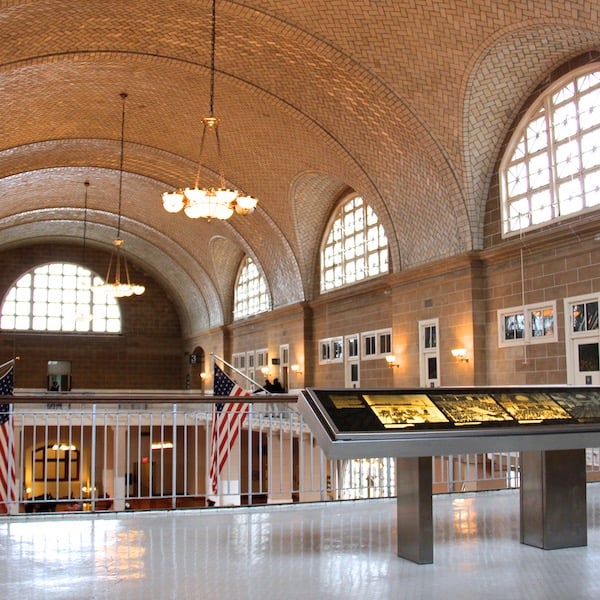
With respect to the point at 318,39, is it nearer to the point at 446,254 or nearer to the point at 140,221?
the point at 446,254

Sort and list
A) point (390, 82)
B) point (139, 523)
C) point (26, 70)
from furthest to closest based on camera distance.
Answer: point (26, 70), point (390, 82), point (139, 523)

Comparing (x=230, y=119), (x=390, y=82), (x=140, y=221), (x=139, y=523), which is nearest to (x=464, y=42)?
(x=390, y=82)

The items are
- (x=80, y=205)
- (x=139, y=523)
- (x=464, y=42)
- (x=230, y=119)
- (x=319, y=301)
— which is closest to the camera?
(x=139, y=523)

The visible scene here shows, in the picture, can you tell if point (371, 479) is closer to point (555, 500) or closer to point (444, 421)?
point (555, 500)

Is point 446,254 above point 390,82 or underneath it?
underneath

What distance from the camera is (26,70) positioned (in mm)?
16297

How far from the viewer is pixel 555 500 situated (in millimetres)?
5902

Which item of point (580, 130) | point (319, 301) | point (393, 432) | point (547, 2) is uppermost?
point (547, 2)

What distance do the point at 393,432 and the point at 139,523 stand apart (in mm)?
3015

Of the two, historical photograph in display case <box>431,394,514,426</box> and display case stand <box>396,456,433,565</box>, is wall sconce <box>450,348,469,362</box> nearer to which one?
historical photograph in display case <box>431,394,514,426</box>

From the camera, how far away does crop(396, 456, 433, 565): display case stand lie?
553 centimetres

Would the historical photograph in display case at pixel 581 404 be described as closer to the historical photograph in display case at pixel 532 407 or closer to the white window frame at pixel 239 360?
the historical photograph in display case at pixel 532 407

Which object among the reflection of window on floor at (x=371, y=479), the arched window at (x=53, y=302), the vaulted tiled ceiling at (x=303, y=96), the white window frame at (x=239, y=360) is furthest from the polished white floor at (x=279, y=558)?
the arched window at (x=53, y=302)

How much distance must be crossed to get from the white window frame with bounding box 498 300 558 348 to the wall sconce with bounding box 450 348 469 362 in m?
0.78
